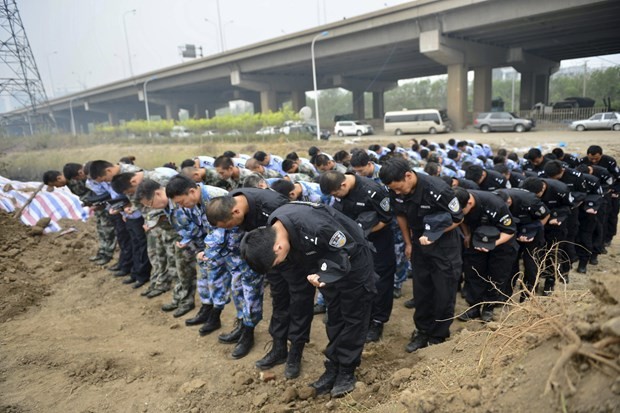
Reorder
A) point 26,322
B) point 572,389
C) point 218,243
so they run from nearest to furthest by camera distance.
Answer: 1. point 572,389
2. point 218,243
3. point 26,322

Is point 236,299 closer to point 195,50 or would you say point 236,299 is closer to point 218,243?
point 218,243

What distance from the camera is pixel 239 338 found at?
12.6 feet

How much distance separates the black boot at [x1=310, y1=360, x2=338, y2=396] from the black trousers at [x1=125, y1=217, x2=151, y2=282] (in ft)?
11.3

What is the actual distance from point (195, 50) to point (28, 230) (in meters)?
40.7

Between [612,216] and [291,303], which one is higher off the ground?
[291,303]

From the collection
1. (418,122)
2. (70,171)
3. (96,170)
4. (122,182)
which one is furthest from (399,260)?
(418,122)

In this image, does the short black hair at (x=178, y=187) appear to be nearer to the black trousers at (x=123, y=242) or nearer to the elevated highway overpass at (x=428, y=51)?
the black trousers at (x=123, y=242)

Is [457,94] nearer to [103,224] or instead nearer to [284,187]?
[103,224]

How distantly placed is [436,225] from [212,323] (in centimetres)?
250

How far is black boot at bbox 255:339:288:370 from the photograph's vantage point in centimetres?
333

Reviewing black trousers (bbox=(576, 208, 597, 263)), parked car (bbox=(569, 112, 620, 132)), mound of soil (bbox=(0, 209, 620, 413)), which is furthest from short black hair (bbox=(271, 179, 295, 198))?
parked car (bbox=(569, 112, 620, 132))

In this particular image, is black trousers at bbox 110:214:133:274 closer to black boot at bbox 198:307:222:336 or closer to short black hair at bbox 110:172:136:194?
short black hair at bbox 110:172:136:194

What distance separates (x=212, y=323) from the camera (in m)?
4.05

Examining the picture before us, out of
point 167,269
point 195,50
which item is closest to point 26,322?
point 167,269
